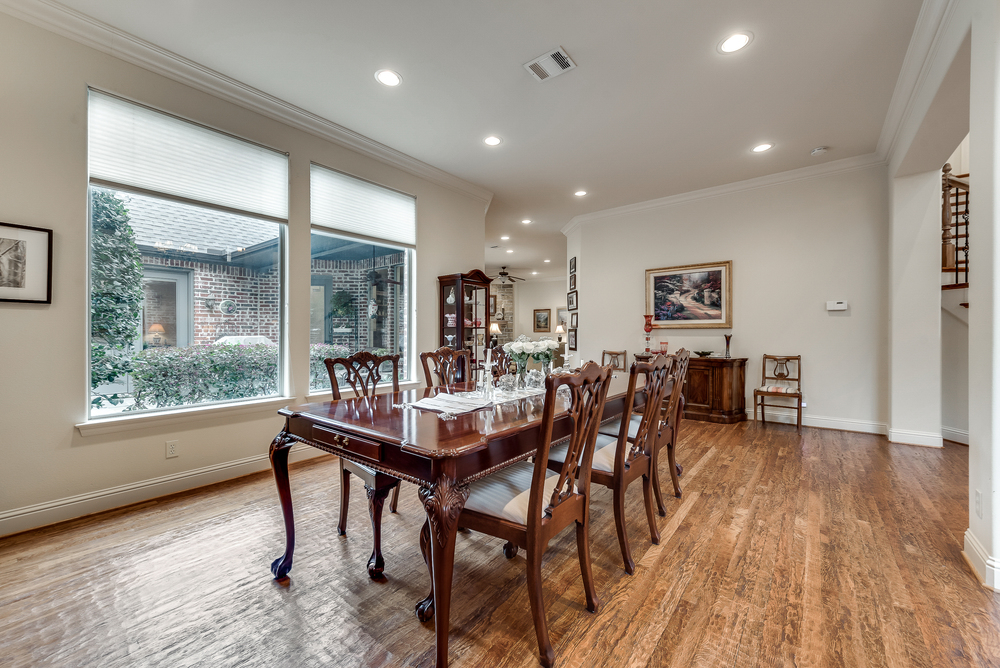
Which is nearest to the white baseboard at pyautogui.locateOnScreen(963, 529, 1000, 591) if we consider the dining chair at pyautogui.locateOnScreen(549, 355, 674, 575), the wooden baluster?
the dining chair at pyautogui.locateOnScreen(549, 355, 674, 575)

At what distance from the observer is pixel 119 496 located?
8.73ft

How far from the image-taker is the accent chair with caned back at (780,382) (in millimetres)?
4658

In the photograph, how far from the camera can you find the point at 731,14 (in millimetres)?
2402

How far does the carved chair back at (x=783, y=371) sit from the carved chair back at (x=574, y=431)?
4.29 m

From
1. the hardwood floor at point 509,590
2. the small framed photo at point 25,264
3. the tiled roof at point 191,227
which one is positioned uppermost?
the tiled roof at point 191,227

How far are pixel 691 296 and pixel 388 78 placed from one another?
4.45m

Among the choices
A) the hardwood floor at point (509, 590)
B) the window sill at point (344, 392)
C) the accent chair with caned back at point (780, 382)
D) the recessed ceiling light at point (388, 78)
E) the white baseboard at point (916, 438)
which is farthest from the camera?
the accent chair with caned back at point (780, 382)

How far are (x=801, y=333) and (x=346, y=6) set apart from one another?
17.8 feet

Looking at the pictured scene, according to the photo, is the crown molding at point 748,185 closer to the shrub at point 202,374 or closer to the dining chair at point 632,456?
the dining chair at point 632,456

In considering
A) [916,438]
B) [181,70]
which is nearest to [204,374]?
[181,70]

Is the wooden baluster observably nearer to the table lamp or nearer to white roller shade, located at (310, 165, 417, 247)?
white roller shade, located at (310, 165, 417, 247)

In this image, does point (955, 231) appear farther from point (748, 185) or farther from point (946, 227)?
point (748, 185)

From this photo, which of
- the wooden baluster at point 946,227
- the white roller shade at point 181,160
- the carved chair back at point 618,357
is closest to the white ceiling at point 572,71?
the white roller shade at point 181,160

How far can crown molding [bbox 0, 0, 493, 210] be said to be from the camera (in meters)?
2.38
